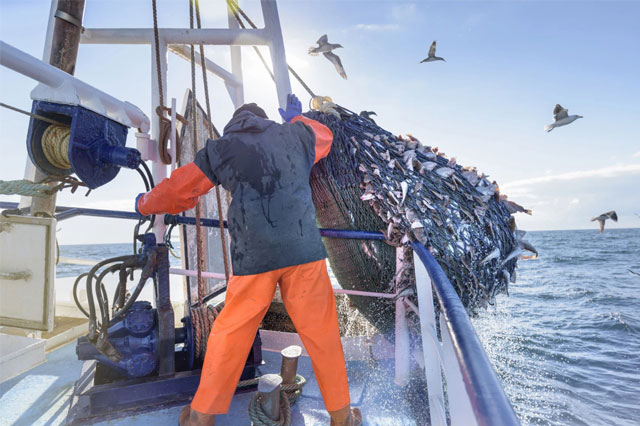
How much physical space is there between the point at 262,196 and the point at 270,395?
3.43ft

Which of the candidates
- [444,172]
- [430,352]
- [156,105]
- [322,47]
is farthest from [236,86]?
[430,352]

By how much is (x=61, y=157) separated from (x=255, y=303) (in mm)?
1407

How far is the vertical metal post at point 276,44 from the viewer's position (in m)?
3.28

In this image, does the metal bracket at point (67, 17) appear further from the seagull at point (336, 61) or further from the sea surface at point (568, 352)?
the sea surface at point (568, 352)

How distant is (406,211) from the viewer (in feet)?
7.73

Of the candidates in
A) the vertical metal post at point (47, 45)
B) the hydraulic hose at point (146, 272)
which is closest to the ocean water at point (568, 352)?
the hydraulic hose at point (146, 272)

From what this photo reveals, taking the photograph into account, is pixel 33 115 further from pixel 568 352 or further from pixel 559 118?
pixel 568 352

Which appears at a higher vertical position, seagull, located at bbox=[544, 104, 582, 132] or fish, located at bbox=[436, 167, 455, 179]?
seagull, located at bbox=[544, 104, 582, 132]

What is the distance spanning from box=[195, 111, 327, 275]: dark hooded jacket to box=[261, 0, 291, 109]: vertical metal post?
1.48 metres

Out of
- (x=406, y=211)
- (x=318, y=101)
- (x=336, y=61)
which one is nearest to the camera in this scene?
(x=406, y=211)

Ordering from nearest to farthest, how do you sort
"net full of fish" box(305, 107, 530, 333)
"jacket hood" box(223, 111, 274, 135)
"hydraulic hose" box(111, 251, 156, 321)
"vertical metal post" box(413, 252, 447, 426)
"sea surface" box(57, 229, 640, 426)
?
"vertical metal post" box(413, 252, 447, 426)
"jacket hood" box(223, 111, 274, 135)
"hydraulic hose" box(111, 251, 156, 321)
"net full of fish" box(305, 107, 530, 333)
"sea surface" box(57, 229, 640, 426)

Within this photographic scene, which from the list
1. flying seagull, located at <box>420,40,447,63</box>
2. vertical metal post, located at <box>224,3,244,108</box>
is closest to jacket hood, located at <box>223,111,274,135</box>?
vertical metal post, located at <box>224,3,244,108</box>

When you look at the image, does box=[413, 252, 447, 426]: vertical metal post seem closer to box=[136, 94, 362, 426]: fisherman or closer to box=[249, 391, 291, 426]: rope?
box=[136, 94, 362, 426]: fisherman

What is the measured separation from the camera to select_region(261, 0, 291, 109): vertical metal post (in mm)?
3279
